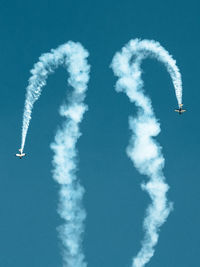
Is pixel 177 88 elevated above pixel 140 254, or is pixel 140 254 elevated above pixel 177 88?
pixel 177 88

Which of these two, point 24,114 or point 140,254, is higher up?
point 24,114

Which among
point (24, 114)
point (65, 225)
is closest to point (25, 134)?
point (24, 114)

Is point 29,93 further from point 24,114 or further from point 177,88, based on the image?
point 177,88

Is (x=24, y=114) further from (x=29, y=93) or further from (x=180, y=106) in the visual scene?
(x=180, y=106)

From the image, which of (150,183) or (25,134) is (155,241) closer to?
(150,183)

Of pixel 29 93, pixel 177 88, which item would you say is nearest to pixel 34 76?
pixel 29 93

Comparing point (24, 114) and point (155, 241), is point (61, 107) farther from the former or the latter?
point (155, 241)
